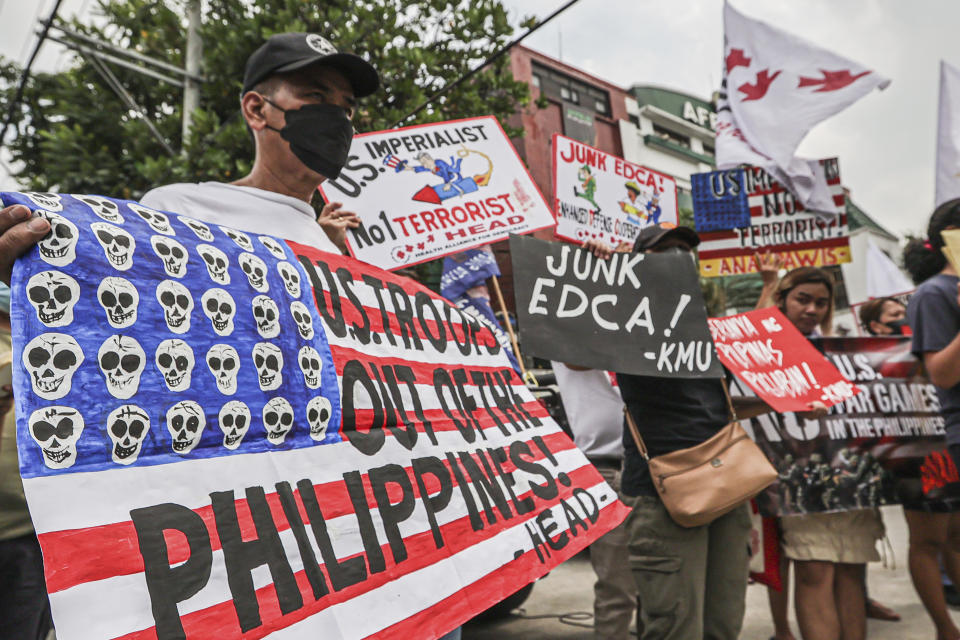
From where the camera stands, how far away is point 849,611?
10.1ft

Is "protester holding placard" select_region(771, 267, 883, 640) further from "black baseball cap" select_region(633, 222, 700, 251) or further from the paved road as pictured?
"black baseball cap" select_region(633, 222, 700, 251)

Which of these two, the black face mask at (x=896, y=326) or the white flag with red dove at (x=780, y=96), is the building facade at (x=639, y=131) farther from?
the black face mask at (x=896, y=326)

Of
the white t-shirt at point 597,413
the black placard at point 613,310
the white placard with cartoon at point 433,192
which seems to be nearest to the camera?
the black placard at point 613,310

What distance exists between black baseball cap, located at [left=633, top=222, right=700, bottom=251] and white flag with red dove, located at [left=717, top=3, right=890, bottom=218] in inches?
89.9

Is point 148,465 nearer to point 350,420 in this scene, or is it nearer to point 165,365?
point 165,365

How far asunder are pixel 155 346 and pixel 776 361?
2784 mm

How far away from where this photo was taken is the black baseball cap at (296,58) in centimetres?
171

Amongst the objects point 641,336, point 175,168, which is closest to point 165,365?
point 641,336

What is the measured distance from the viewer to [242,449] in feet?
3.81

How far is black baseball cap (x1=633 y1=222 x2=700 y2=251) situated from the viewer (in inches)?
109

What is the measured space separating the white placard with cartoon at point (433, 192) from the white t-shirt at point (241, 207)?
1.22m

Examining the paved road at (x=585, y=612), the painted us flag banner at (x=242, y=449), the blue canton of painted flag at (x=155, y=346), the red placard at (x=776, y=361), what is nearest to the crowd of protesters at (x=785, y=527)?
the red placard at (x=776, y=361)

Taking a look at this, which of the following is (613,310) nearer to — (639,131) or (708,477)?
(708,477)

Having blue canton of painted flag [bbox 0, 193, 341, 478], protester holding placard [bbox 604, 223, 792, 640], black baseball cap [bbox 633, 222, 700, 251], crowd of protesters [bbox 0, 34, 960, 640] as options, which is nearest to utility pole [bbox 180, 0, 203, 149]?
crowd of protesters [bbox 0, 34, 960, 640]
